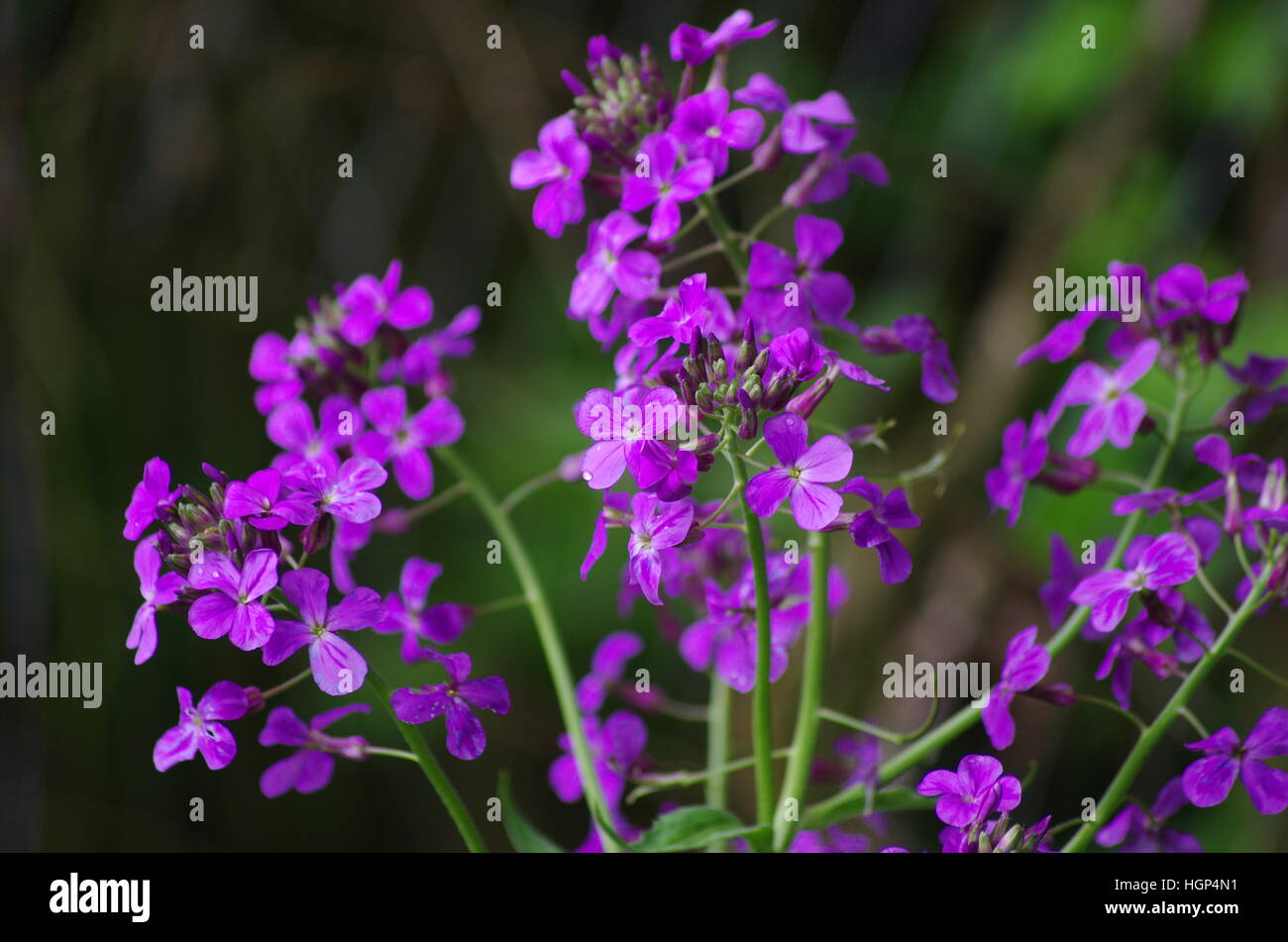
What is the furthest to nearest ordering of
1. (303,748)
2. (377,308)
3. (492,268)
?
(492,268) → (377,308) → (303,748)

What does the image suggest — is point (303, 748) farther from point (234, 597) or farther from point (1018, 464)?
point (1018, 464)

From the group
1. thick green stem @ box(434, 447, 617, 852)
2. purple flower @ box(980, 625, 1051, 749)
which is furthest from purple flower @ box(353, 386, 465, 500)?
purple flower @ box(980, 625, 1051, 749)

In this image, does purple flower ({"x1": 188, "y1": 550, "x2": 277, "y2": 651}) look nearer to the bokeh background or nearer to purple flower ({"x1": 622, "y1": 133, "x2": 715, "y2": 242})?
purple flower ({"x1": 622, "y1": 133, "x2": 715, "y2": 242})

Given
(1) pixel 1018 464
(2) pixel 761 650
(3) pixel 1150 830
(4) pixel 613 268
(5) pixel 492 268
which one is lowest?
(3) pixel 1150 830

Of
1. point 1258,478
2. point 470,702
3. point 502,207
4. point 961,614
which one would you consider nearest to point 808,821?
point 470,702

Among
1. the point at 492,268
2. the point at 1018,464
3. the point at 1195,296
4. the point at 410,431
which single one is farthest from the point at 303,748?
the point at 492,268

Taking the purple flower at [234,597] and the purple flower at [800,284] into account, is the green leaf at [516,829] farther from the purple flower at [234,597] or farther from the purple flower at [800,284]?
the purple flower at [800,284]

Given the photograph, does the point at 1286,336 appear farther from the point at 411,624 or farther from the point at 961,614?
the point at 411,624
